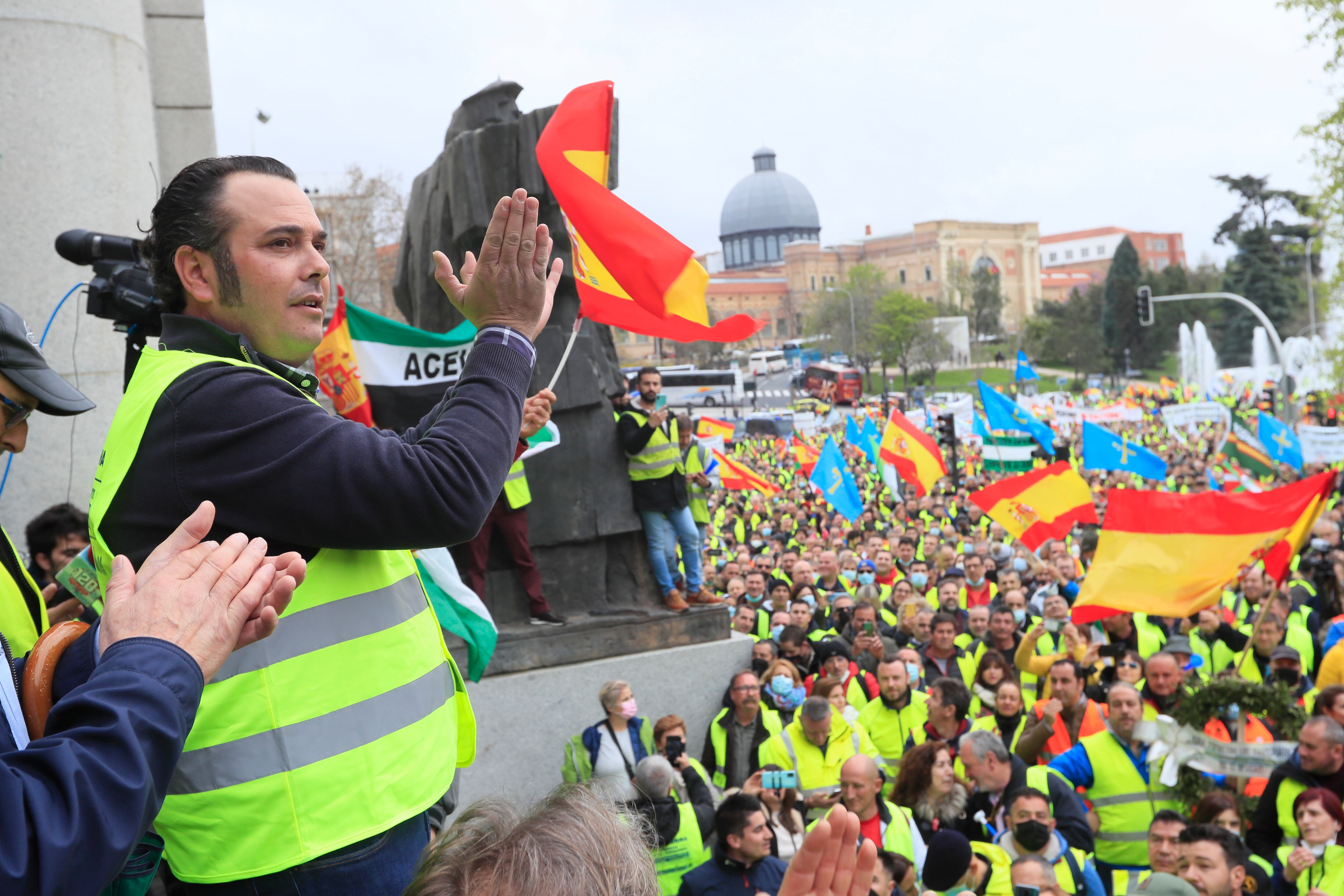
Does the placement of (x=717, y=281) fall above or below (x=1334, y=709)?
above

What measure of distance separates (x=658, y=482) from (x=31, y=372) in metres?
6.05

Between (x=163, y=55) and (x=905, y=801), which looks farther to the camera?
(x=163, y=55)

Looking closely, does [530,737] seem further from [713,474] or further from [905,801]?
[713,474]

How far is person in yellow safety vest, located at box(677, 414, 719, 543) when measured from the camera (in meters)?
8.34

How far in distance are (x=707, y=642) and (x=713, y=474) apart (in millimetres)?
10574

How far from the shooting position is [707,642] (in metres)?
7.89

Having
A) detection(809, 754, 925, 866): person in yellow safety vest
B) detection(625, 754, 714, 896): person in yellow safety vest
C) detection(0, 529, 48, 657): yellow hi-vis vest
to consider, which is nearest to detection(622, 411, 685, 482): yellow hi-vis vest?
detection(625, 754, 714, 896): person in yellow safety vest

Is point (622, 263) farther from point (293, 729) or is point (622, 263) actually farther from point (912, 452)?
point (912, 452)

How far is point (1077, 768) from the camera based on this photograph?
237 inches

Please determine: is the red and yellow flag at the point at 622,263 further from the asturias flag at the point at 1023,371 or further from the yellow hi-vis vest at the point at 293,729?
the asturias flag at the point at 1023,371

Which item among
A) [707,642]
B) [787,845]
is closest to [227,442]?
[787,845]

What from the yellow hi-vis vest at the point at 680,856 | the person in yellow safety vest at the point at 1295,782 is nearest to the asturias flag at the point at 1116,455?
the person in yellow safety vest at the point at 1295,782

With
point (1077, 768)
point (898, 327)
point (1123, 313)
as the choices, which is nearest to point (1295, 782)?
point (1077, 768)

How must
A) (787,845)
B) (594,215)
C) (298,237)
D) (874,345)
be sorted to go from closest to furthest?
(298,237) → (594,215) → (787,845) → (874,345)
